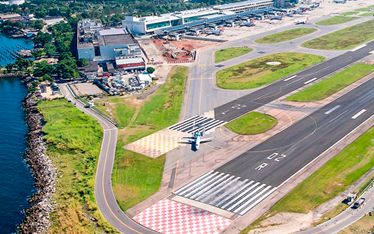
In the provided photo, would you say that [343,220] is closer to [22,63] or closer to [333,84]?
[333,84]

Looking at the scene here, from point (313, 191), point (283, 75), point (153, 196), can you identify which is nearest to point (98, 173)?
point (153, 196)

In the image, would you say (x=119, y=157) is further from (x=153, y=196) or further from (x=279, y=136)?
(x=279, y=136)

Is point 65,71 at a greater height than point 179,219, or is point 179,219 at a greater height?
point 65,71

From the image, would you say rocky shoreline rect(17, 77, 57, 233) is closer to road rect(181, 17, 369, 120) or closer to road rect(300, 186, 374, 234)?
road rect(181, 17, 369, 120)

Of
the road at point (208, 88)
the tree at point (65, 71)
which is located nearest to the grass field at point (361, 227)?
the road at point (208, 88)

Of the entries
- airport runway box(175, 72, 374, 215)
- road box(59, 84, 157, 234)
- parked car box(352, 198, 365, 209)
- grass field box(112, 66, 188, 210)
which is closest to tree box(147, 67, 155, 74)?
grass field box(112, 66, 188, 210)

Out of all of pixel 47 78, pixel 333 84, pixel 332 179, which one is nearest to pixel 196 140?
pixel 332 179

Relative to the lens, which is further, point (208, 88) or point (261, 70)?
point (261, 70)

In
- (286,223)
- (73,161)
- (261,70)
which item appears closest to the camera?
(286,223)
